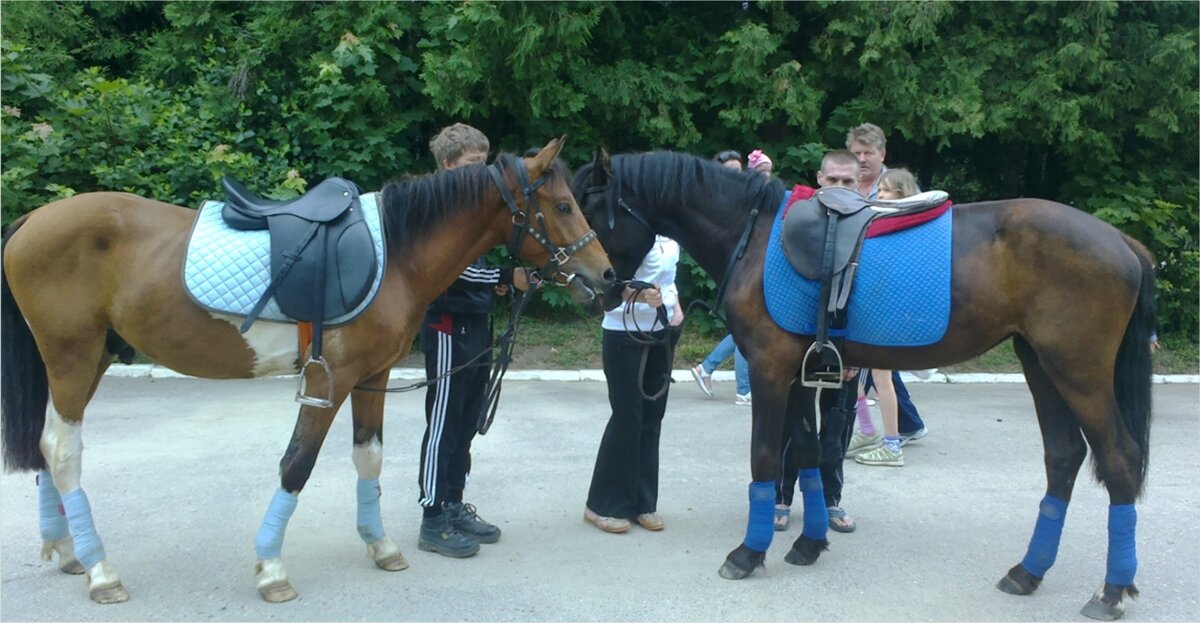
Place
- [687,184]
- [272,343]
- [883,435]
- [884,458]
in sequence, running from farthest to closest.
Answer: [883,435]
[884,458]
[687,184]
[272,343]

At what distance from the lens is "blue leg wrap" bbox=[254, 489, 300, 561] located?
3557 millimetres

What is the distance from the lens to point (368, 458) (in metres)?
3.86

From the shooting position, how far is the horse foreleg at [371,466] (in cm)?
385

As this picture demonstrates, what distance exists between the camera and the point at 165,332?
344 cm

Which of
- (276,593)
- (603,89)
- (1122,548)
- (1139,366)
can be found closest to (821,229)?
(1139,366)

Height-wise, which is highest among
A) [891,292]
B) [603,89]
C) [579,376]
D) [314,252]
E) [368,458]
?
[603,89]

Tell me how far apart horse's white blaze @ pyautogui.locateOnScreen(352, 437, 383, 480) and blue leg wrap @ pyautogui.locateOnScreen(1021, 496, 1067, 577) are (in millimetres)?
2801

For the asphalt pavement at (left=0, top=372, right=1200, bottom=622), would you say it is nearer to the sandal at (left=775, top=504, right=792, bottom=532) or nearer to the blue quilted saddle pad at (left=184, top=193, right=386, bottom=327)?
the sandal at (left=775, top=504, right=792, bottom=532)

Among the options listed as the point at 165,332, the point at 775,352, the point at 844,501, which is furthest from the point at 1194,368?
the point at 165,332

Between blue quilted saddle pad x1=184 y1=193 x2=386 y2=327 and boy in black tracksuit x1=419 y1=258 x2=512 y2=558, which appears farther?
boy in black tracksuit x1=419 y1=258 x2=512 y2=558

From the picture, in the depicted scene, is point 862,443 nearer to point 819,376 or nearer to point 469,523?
point 819,376

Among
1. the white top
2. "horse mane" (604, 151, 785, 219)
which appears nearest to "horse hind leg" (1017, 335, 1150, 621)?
"horse mane" (604, 151, 785, 219)

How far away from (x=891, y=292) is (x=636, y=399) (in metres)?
1.37

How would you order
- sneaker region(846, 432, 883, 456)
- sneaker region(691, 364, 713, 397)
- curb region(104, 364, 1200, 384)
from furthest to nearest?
curb region(104, 364, 1200, 384) < sneaker region(691, 364, 713, 397) < sneaker region(846, 432, 883, 456)
